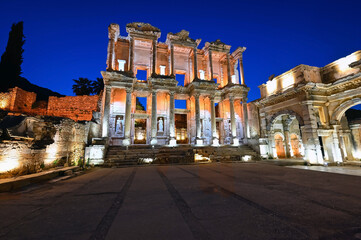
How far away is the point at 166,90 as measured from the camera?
58.2 ft

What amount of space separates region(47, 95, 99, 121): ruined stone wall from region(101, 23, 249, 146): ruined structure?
8194mm

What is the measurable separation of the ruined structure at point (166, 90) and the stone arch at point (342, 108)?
8071 millimetres

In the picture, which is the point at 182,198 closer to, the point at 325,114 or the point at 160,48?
the point at 325,114

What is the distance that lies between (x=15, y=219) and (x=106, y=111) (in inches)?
551

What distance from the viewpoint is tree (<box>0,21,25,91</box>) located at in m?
24.4

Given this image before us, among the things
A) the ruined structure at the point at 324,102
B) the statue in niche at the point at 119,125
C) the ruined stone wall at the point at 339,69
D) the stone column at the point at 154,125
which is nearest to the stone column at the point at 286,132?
the ruined structure at the point at 324,102

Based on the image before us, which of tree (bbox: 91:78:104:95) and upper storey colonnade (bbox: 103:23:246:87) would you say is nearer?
upper storey colonnade (bbox: 103:23:246:87)

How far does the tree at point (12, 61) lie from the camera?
24.4 m

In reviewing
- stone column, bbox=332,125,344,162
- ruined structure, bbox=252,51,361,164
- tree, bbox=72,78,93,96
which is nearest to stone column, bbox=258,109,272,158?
ruined structure, bbox=252,51,361,164

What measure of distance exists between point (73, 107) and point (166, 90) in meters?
15.2

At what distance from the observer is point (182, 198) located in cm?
327

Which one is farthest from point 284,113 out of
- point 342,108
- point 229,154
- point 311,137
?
point 229,154

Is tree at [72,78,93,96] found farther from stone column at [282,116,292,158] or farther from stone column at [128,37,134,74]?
stone column at [282,116,292,158]

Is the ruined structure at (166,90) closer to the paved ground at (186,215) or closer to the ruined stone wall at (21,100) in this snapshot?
the paved ground at (186,215)
